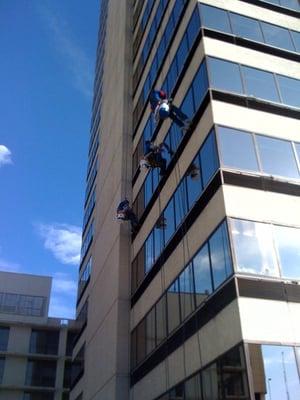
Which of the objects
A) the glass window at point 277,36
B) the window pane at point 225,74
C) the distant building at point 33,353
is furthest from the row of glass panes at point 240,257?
the distant building at point 33,353

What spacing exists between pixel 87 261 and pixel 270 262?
26.7 metres

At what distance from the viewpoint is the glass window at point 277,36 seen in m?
21.2

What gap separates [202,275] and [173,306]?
9.80ft

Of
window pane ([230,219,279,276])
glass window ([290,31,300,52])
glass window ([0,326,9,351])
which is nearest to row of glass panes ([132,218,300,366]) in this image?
window pane ([230,219,279,276])

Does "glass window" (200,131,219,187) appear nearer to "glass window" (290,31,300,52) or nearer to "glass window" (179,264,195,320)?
"glass window" (179,264,195,320)

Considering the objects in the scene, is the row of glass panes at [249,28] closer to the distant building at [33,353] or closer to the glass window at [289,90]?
the glass window at [289,90]

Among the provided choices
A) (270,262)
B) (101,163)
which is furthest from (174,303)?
(101,163)

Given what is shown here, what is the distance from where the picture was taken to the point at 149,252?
22.0 meters

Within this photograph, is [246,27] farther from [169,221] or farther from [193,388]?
[193,388]

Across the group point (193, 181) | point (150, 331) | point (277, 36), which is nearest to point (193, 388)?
point (150, 331)

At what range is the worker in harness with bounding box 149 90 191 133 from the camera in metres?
18.7

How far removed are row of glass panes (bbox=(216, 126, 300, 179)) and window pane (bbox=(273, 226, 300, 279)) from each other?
233 centimetres

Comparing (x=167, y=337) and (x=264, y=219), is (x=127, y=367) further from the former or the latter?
(x=264, y=219)

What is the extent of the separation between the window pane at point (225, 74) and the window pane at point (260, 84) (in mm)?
385
